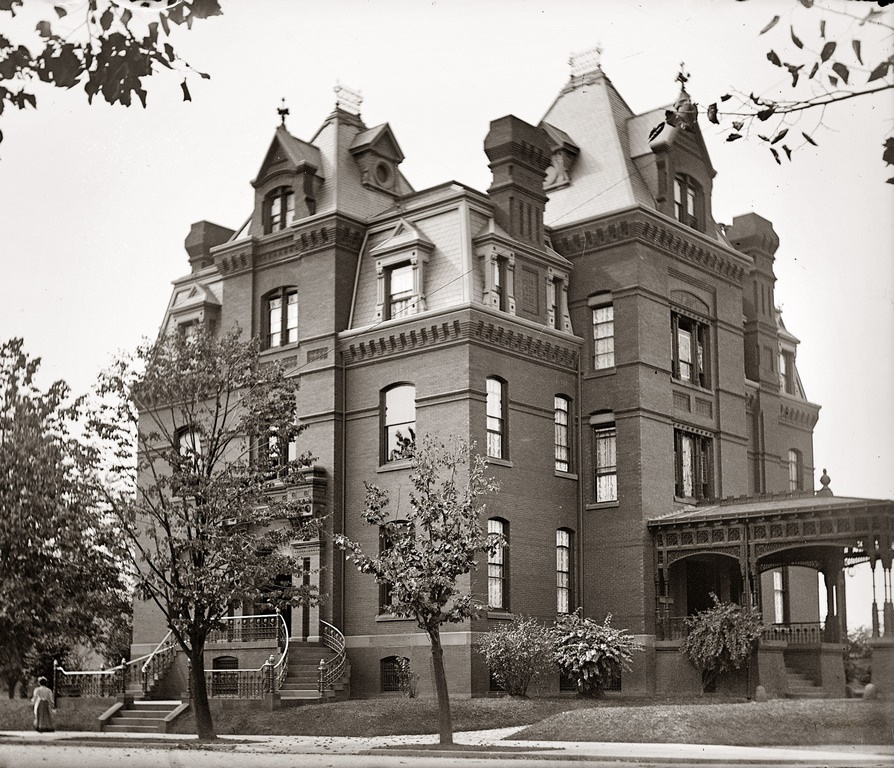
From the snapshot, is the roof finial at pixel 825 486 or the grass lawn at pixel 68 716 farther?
the roof finial at pixel 825 486

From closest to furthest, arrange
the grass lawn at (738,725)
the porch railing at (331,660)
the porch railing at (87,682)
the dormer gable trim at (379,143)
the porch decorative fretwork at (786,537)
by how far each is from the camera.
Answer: the grass lawn at (738,725)
the porch decorative fretwork at (786,537)
the porch railing at (331,660)
the porch railing at (87,682)
the dormer gable trim at (379,143)

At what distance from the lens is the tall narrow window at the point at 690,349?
35.1 meters

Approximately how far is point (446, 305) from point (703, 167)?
382 inches

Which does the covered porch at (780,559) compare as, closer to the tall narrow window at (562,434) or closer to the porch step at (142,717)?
the tall narrow window at (562,434)

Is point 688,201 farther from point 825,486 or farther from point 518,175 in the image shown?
point 825,486

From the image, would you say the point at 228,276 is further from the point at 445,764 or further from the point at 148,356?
the point at 445,764

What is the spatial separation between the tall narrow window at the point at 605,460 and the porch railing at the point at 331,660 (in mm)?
7631

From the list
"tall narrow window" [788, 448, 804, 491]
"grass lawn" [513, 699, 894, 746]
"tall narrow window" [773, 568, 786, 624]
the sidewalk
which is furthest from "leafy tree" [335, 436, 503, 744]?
"tall narrow window" [788, 448, 804, 491]

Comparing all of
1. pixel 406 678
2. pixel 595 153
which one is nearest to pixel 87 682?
pixel 406 678

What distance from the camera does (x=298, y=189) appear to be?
3522cm

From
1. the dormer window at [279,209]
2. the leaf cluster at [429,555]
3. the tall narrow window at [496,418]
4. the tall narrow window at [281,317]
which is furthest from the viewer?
the dormer window at [279,209]

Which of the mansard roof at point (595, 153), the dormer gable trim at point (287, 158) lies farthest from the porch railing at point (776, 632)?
the dormer gable trim at point (287, 158)

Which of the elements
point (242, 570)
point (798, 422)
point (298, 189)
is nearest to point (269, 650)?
point (242, 570)

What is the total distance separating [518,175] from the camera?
1331 inches
